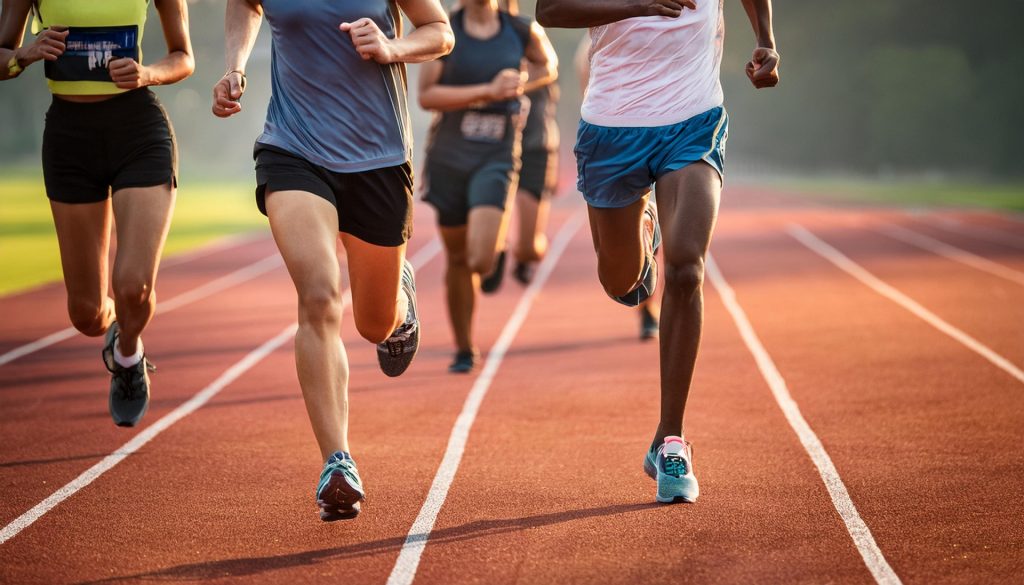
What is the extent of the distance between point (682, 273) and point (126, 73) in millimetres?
2342

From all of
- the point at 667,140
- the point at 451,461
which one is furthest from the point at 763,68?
the point at 451,461

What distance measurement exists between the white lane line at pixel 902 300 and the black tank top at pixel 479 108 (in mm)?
3545

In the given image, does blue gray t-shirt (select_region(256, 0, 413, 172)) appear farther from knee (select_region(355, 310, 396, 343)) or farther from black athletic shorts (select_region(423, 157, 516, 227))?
black athletic shorts (select_region(423, 157, 516, 227))

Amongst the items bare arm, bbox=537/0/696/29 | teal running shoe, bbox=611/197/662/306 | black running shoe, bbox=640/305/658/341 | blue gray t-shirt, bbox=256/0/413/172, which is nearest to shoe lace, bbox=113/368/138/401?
blue gray t-shirt, bbox=256/0/413/172

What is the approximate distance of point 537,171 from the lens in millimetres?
9117

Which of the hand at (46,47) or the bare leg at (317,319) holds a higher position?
the hand at (46,47)

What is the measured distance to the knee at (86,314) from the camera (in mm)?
5496

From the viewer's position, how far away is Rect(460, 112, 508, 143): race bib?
7.85 metres

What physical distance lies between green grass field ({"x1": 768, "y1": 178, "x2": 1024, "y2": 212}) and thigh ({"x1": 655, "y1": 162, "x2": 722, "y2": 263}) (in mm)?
26730

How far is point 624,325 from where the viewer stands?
10.6 metres

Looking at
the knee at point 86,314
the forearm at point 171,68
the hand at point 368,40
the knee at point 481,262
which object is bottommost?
the knee at point 481,262

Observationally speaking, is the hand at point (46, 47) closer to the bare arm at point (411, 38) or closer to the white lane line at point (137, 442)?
the bare arm at point (411, 38)

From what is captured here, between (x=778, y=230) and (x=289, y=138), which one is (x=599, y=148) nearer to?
(x=289, y=138)

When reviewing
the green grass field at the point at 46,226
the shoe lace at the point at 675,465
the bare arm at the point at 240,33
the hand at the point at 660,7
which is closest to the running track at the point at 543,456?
the shoe lace at the point at 675,465
